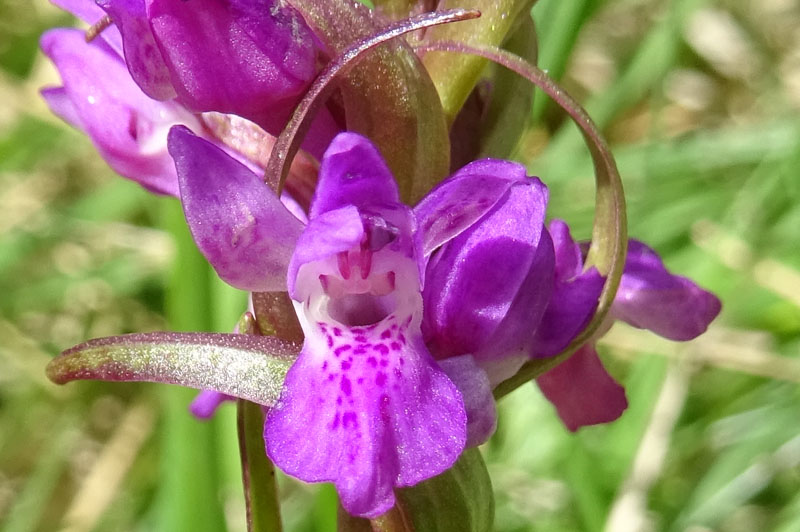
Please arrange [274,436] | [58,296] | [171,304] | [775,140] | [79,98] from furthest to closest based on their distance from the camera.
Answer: [58,296], [775,140], [171,304], [79,98], [274,436]

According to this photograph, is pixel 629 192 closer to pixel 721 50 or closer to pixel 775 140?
pixel 775 140

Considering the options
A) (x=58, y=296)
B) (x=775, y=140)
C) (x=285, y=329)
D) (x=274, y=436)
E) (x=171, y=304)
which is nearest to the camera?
(x=274, y=436)

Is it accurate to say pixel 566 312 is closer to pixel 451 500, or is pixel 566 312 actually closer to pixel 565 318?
pixel 565 318

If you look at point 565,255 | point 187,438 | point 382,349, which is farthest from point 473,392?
point 187,438

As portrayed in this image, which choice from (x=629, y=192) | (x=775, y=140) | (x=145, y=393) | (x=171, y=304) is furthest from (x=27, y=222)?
(x=775, y=140)

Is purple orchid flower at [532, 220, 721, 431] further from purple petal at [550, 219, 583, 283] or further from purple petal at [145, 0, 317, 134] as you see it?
purple petal at [145, 0, 317, 134]

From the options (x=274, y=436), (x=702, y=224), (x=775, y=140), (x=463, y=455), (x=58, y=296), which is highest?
(x=274, y=436)

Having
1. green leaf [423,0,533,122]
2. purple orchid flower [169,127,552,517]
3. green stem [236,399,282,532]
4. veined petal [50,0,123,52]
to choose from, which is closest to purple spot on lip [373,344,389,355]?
purple orchid flower [169,127,552,517]
